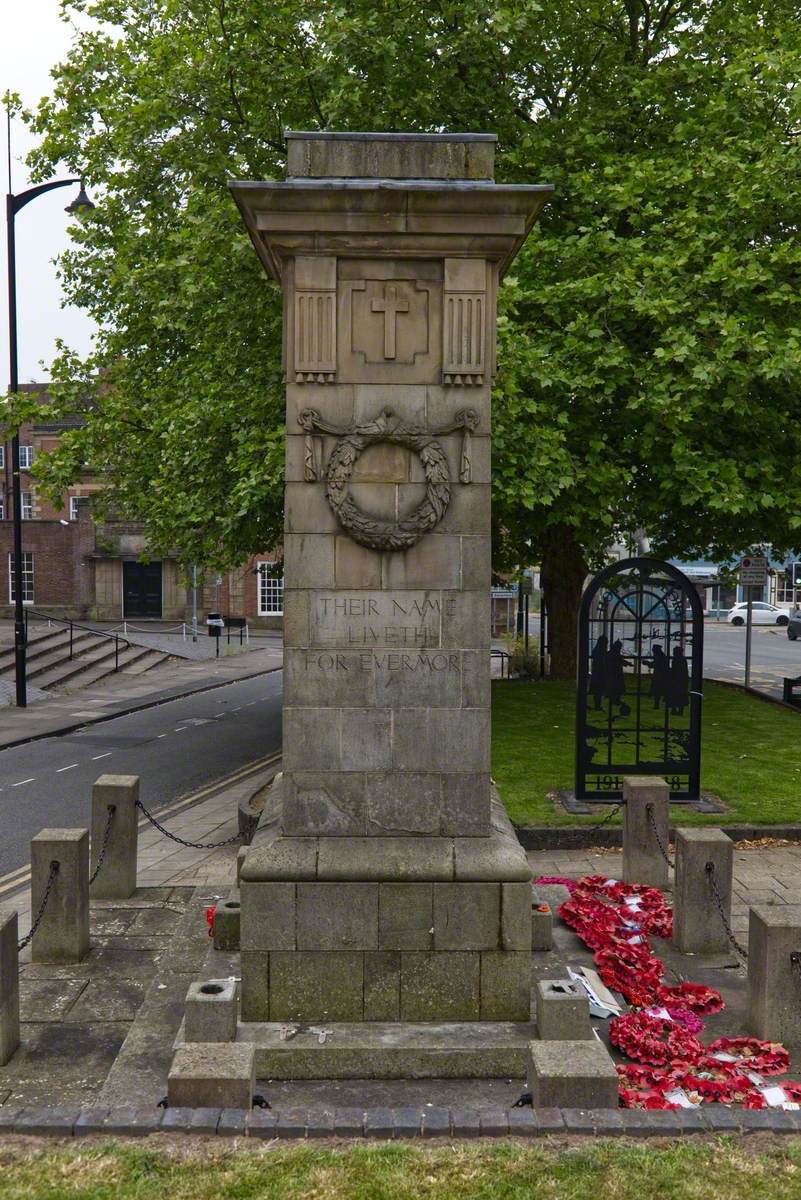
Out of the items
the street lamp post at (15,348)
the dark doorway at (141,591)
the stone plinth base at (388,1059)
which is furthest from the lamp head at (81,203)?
the dark doorway at (141,591)

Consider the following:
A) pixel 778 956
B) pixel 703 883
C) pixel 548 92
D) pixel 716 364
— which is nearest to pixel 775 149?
pixel 716 364

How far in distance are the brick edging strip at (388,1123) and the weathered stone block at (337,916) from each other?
1.14 metres

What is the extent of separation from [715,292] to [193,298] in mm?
7932

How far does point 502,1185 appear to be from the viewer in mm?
5020

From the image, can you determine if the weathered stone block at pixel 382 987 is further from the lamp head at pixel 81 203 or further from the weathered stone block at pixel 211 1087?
the lamp head at pixel 81 203

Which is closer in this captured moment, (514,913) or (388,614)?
(514,913)

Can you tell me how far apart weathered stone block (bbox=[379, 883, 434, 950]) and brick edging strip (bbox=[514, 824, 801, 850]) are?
16.8ft

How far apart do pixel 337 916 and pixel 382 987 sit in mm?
570

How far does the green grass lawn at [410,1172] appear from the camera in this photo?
4.95 meters

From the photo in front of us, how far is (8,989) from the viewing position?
6.53 m

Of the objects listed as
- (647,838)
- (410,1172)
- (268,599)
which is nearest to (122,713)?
(647,838)

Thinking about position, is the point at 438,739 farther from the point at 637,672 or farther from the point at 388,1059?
the point at 637,672

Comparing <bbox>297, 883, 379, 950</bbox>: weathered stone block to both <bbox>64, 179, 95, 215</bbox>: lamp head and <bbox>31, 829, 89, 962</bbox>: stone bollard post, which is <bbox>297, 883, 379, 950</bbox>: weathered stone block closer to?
<bbox>31, 829, 89, 962</bbox>: stone bollard post

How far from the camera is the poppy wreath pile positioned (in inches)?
236
